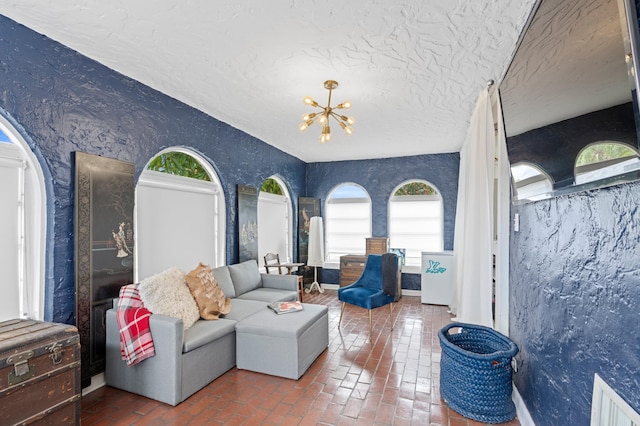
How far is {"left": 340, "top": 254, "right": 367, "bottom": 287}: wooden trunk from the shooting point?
228 inches

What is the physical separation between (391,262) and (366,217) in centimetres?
251

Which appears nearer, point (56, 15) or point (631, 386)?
point (631, 386)

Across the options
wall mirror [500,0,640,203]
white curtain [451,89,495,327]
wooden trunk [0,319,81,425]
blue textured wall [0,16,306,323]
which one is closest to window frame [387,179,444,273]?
white curtain [451,89,495,327]

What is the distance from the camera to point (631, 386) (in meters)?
1.06

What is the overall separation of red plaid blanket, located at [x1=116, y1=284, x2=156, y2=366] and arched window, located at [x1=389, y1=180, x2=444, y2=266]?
476cm

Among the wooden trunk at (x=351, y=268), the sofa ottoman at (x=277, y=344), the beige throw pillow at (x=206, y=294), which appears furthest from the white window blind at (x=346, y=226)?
the beige throw pillow at (x=206, y=294)

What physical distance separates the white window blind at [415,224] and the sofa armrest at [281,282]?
2.65m

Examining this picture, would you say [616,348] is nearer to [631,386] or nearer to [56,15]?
[631,386]

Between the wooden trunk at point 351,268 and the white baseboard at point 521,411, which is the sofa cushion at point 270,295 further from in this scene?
the white baseboard at point 521,411

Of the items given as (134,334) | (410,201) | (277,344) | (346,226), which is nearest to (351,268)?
(346,226)

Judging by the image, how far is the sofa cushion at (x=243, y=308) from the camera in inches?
121

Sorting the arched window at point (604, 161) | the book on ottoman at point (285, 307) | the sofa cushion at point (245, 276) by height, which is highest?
the arched window at point (604, 161)

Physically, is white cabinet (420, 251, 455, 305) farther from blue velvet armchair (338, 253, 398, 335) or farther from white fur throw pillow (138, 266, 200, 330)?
white fur throw pillow (138, 266, 200, 330)

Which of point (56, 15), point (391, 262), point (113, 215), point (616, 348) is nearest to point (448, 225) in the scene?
point (391, 262)
